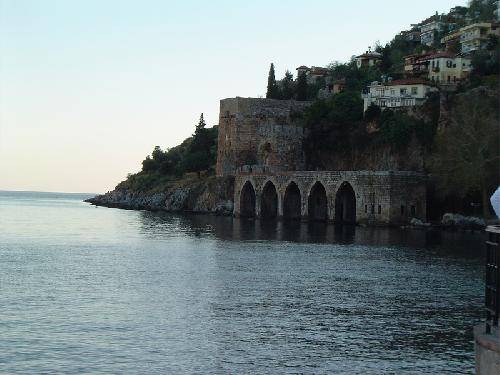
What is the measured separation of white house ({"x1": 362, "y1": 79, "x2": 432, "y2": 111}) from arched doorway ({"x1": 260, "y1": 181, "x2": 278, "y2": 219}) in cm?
1409

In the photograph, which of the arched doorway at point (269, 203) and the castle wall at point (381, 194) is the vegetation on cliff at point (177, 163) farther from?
the castle wall at point (381, 194)

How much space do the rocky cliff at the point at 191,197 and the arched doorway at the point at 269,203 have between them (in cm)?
720

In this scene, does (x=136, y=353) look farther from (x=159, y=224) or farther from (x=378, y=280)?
(x=159, y=224)

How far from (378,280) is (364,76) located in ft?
269

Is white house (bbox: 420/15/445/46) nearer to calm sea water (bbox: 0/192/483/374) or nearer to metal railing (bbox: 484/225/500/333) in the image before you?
calm sea water (bbox: 0/192/483/374)

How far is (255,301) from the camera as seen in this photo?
26.9m

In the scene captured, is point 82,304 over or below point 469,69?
below

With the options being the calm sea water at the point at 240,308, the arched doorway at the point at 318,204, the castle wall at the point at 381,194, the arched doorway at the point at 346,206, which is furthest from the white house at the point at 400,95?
the calm sea water at the point at 240,308

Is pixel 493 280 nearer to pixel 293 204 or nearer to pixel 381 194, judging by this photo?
pixel 381 194

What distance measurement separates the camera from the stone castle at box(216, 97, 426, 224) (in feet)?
220

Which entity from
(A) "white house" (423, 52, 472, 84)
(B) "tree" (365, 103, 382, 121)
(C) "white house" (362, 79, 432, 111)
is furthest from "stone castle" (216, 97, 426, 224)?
(A) "white house" (423, 52, 472, 84)

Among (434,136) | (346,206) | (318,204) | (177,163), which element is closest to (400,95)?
(434,136)

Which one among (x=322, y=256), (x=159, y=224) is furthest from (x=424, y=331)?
(x=159, y=224)

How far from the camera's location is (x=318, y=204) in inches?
3113
